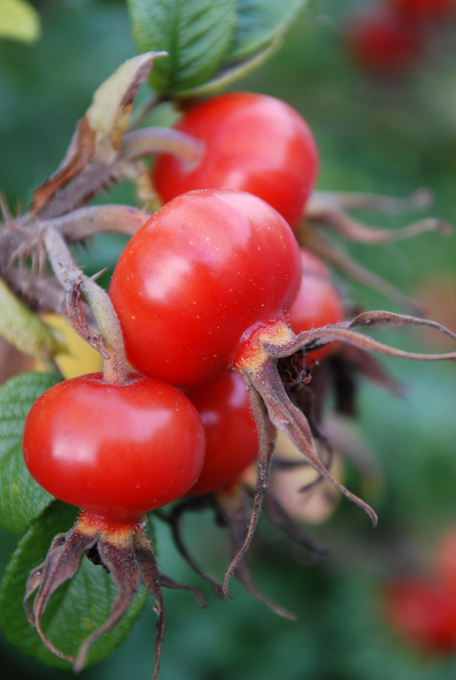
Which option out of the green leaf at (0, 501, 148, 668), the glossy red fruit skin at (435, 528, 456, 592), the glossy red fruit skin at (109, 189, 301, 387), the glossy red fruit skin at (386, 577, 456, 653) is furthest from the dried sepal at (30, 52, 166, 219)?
the glossy red fruit skin at (435, 528, 456, 592)

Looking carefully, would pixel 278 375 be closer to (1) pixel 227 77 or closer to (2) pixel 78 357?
(2) pixel 78 357

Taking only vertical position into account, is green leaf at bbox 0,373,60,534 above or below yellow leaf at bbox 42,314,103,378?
above

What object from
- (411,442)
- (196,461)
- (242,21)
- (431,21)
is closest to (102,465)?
(196,461)

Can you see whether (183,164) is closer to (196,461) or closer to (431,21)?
(196,461)

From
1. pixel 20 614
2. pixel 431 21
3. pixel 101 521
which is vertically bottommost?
pixel 431 21

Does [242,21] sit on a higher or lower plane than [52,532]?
higher

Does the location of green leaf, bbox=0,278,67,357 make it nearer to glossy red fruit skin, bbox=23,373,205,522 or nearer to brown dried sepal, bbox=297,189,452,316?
glossy red fruit skin, bbox=23,373,205,522
